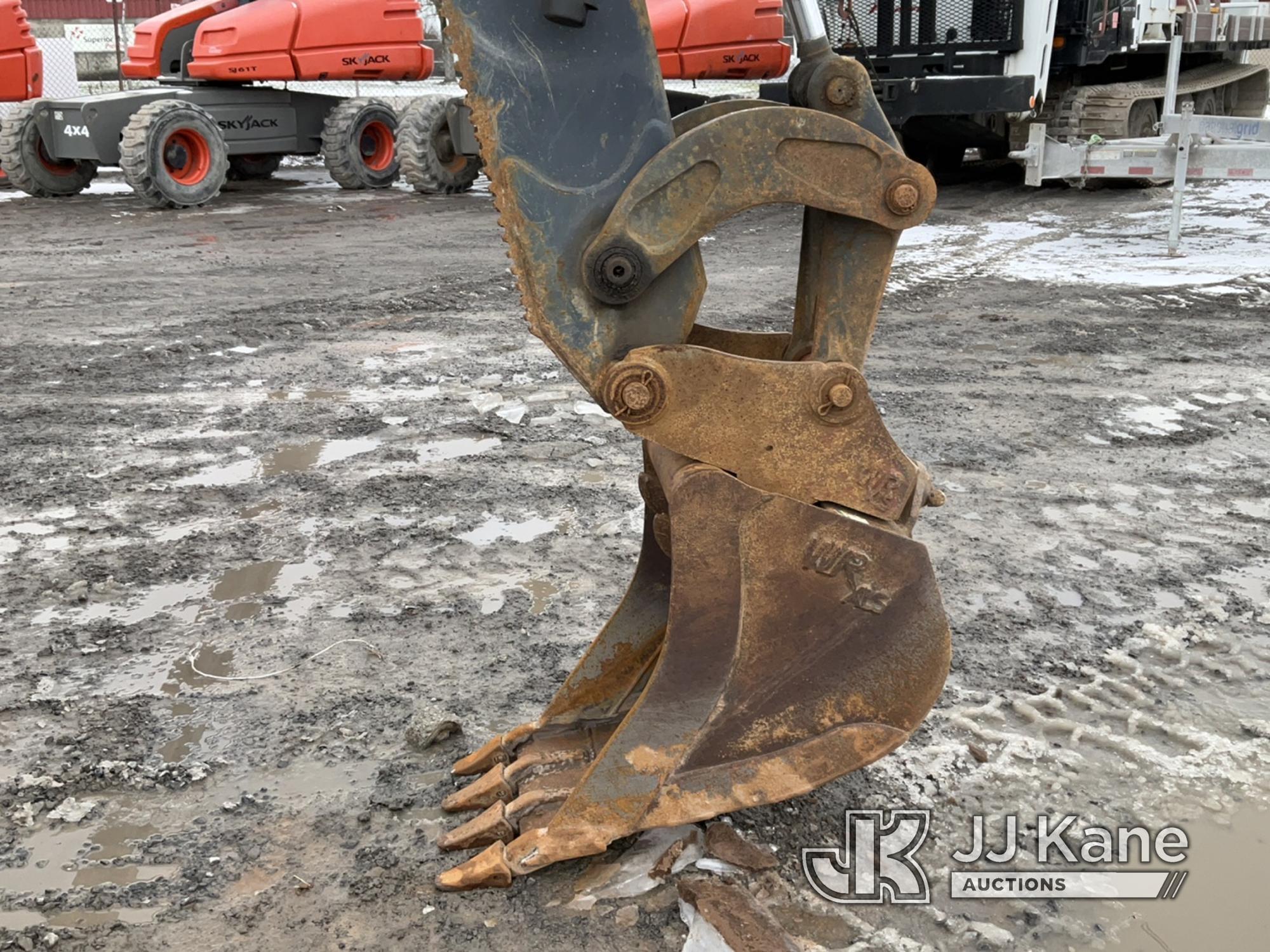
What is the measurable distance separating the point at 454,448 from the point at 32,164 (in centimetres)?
963

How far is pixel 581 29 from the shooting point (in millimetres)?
2023

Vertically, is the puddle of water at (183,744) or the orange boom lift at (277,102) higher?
the orange boom lift at (277,102)

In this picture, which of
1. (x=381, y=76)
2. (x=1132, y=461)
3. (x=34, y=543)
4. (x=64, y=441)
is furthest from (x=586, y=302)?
(x=381, y=76)

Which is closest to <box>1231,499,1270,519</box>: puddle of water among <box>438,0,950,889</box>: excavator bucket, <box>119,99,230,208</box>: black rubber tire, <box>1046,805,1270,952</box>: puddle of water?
<box>1046,805,1270,952</box>: puddle of water

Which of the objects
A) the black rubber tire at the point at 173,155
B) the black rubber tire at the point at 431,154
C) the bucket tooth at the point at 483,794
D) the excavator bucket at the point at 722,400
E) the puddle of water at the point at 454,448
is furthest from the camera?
the black rubber tire at the point at 431,154

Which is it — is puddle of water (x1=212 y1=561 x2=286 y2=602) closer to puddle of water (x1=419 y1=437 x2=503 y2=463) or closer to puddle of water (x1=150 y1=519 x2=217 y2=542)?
puddle of water (x1=150 y1=519 x2=217 y2=542)

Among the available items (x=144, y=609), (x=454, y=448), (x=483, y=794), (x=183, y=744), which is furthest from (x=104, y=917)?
(x=454, y=448)

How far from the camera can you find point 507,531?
4090 mm

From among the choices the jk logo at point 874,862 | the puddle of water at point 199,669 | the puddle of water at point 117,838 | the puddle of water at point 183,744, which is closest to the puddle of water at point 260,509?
the puddle of water at point 199,669

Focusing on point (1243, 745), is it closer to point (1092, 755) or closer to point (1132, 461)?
point (1092, 755)

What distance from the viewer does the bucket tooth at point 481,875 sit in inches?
89.9

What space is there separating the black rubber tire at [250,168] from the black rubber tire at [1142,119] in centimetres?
927

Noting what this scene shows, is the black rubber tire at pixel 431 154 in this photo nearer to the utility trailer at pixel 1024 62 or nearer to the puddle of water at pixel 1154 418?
the utility trailer at pixel 1024 62

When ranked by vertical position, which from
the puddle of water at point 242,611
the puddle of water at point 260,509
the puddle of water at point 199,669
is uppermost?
the puddle of water at point 260,509
